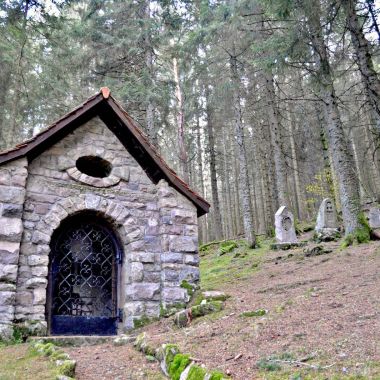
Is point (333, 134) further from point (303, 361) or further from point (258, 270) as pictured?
point (303, 361)

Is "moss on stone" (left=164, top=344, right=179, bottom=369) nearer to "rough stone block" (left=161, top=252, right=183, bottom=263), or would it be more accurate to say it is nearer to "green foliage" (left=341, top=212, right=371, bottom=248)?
"rough stone block" (left=161, top=252, right=183, bottom=263)

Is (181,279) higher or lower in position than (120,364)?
higher

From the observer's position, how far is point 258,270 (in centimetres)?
1056

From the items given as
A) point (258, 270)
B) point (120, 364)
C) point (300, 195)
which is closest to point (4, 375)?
point (120, 364)

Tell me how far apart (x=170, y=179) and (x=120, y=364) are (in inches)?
160

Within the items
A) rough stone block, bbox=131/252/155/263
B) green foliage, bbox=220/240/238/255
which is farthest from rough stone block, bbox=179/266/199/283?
green foliage, bbox=220/240/238/255

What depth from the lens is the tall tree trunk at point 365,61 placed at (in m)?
7.05

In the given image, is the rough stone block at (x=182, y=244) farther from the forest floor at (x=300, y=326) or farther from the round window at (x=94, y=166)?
the round window at (x=94, y=166)

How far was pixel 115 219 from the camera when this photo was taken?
7.46 m

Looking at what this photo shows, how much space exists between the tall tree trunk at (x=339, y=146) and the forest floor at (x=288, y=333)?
4.35 ft

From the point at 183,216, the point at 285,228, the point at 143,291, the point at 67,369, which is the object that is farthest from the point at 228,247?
the point at 67,369

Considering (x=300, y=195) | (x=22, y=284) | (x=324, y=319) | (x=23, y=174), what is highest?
(x=300, y=195)

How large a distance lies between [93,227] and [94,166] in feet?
4.69

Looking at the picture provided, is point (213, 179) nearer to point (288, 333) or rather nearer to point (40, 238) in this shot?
point (40, 238)
